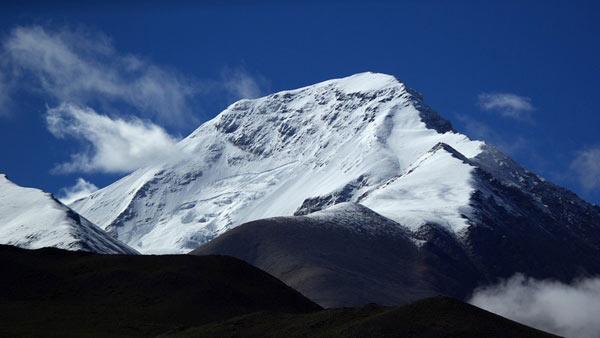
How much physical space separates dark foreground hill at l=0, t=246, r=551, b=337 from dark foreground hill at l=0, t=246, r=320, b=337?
14 cm

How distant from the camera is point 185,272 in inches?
7229

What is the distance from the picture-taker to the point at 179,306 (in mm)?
172375

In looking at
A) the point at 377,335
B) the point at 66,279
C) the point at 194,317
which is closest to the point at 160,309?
the point at 194,317

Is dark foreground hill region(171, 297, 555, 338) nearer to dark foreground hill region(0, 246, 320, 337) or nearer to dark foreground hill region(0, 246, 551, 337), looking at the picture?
dark foreground hill region(0, 246, 551, 337)

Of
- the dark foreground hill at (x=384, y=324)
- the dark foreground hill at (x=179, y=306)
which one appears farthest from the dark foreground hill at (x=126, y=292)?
the dark foreground hill at (x=384, y=324)

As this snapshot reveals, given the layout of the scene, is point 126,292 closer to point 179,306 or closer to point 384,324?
point 179,306

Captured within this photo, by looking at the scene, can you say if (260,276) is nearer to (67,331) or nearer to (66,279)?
(66,279)

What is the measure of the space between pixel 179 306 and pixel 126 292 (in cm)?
907

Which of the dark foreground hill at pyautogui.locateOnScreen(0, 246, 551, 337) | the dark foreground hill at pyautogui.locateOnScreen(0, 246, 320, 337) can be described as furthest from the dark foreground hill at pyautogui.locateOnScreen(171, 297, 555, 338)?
the dark foreground hill at pyautogui.locateOnScreen(0, 246, 320, 337)

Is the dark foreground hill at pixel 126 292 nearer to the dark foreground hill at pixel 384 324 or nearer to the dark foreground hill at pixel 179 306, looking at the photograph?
the dark foreground hill at pixel 179 306

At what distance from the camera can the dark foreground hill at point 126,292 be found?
161 meters

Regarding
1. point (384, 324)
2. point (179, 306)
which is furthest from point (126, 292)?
point (384, 324)

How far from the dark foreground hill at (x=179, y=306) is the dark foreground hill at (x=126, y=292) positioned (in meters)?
0.14

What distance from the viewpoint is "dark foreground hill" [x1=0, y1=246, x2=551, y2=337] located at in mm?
143750
